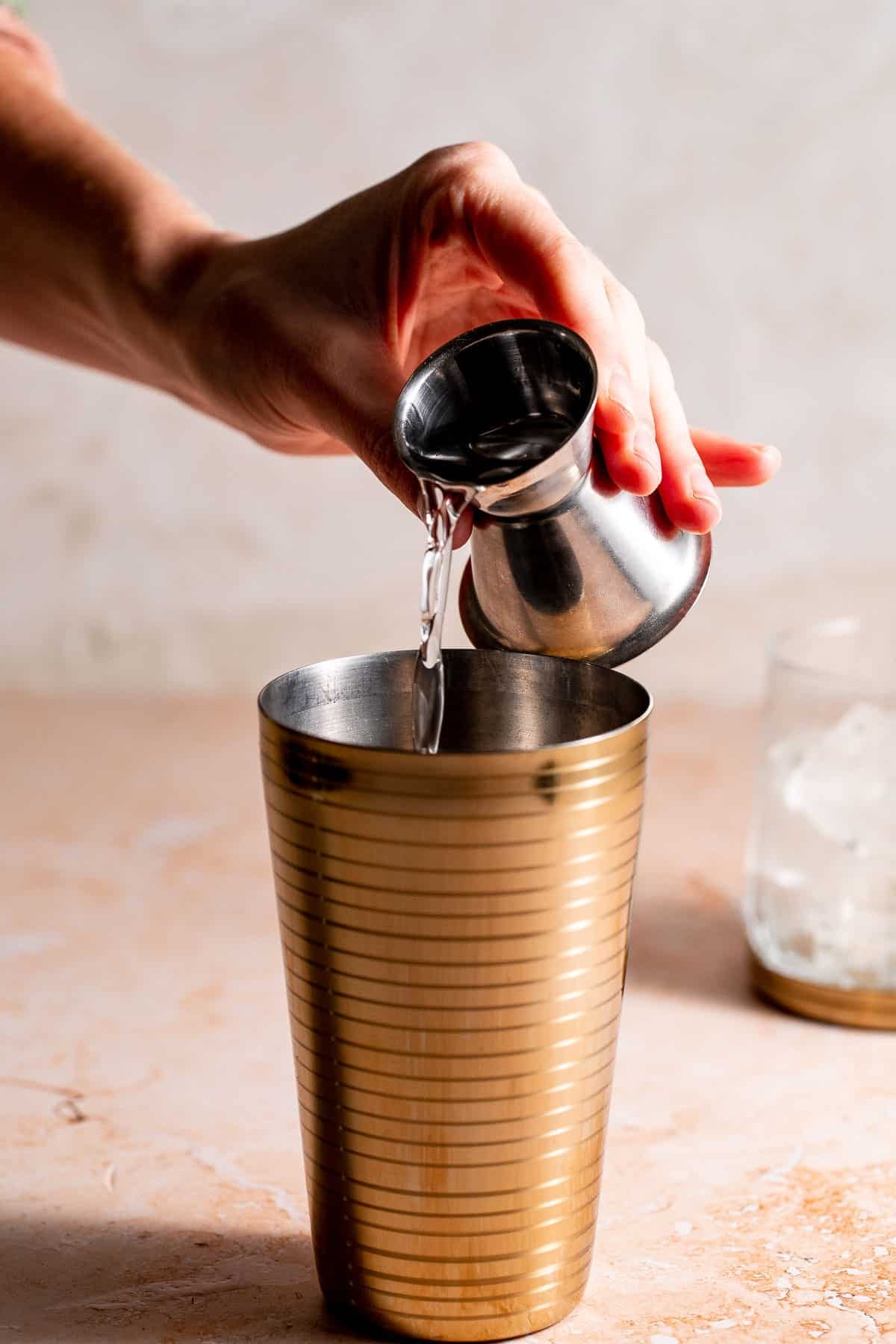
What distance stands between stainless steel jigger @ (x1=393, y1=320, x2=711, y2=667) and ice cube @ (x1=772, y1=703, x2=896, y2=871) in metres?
0.39

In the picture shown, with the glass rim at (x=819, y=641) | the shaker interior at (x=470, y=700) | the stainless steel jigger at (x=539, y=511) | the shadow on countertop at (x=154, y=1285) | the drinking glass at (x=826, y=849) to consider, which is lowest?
the shadow on countertop at (x=154, y=1285)

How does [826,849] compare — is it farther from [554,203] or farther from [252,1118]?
[554,203]

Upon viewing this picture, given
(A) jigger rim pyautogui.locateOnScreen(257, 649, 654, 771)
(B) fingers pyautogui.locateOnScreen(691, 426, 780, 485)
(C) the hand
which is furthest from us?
(B) fingers pyautogui.locateOnScreen(691, 426, 780, 485)

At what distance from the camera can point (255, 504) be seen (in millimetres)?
2197

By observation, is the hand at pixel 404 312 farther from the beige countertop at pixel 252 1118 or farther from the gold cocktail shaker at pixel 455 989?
the beige countertop at pixel 252 1118

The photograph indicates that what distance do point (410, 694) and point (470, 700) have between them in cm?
3

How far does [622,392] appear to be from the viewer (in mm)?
826

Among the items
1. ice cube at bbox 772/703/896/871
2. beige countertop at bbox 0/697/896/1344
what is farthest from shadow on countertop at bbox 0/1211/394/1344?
ice cube at bbox 772/703/896/871

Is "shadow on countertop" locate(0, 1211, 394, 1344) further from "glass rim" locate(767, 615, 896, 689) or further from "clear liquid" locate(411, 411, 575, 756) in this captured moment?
"glass rim" locate(767, 615, 896, 689)

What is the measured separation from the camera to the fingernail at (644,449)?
79cm

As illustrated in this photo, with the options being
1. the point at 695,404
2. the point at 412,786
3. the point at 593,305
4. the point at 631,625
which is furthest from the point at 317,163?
the point at 412,786

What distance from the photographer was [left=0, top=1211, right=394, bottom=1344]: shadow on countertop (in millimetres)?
768

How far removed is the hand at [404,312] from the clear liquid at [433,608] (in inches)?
1.0

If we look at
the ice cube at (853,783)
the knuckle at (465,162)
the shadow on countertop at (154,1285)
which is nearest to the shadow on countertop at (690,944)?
the ice cube at (853,783)
